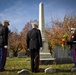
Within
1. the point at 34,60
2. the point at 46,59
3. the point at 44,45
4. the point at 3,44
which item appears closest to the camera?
the point at 34,60

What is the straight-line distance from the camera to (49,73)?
8.46 meters

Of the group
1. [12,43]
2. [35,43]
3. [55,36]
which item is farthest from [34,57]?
[12,43]

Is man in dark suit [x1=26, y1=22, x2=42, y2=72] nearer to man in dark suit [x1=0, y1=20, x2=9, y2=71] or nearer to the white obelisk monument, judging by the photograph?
man in dark suit [x1=0, y1=20, x2=9, y2=71]

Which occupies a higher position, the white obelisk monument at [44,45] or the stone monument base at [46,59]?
the white obelisk monument at [44,45]

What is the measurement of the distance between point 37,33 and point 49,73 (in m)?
1.73

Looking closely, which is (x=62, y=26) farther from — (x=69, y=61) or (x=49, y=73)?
(x=49, y=73)

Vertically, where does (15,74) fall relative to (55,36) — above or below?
below

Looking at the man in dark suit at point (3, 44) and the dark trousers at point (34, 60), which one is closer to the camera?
the dark trousers at point (34, 60)

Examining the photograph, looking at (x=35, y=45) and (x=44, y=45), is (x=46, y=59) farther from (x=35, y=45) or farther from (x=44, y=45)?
(x=35, y=45)

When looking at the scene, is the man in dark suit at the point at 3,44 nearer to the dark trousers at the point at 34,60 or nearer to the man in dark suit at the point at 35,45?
the man in dark suit at the point at 35,45

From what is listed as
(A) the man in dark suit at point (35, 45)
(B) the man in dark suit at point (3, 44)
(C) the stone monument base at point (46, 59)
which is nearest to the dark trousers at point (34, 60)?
(A) the man in dark suit at point (35, 45)

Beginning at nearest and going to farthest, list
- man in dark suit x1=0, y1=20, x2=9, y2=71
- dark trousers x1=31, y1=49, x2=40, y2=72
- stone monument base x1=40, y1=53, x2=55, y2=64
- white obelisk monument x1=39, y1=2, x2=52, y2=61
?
dark trousers x1=31, y1=49, x2=40, y2=72 → man in dark suit x1=0, y1=20, x2=9, y2=71 → stone monument base x1=40, y1=53, x2=55, y2=64 → white obelisk monument x1=39, y1=2, x2=52, y2=61

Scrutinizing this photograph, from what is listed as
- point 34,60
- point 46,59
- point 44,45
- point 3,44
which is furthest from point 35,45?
point 44,45

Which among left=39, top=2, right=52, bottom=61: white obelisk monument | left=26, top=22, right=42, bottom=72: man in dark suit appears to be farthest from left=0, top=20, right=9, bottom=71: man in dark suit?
left=39, top=2, right=52, bottom=61: white obelisk monument
